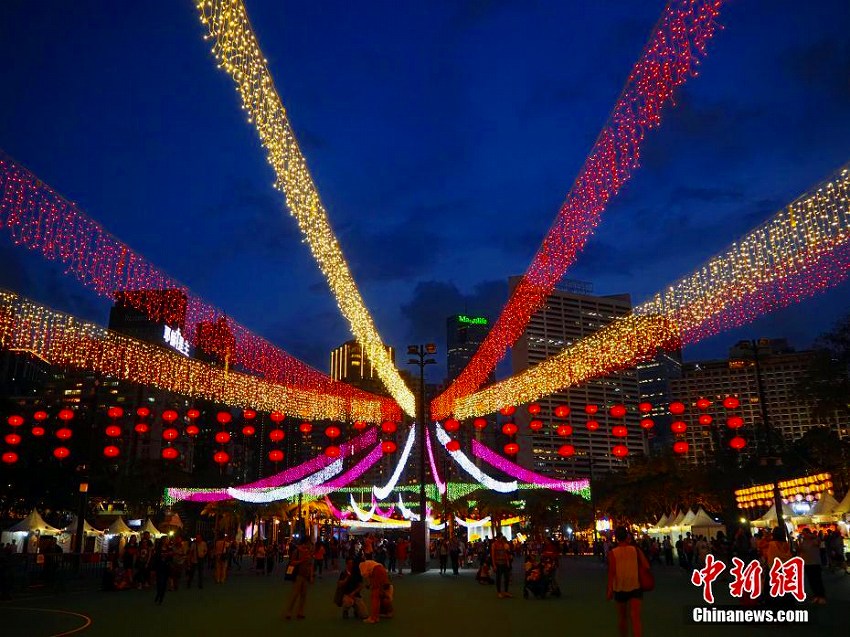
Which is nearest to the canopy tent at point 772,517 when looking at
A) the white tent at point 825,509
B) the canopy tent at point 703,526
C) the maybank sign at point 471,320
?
the canopy tent at point 703,526

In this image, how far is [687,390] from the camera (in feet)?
257

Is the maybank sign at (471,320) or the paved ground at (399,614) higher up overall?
the maybank sign at (471,320)

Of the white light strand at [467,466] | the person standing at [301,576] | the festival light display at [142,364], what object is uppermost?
the festival light display at [142,364]

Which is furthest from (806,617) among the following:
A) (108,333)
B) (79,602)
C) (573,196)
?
(108,333)

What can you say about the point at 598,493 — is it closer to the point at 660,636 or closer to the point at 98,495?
the point at 98,495

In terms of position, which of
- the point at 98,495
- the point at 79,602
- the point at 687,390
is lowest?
the point at 79,602

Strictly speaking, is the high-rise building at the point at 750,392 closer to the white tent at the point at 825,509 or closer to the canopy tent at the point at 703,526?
the white tent at the point at 825,509

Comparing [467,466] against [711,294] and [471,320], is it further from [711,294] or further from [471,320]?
[471,320]

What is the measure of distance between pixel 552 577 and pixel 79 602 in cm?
944

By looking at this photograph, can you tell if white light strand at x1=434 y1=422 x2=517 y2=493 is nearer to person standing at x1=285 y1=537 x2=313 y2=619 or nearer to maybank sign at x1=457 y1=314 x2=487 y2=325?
person standing at x1=285 y1=537 x2=313 y2=619

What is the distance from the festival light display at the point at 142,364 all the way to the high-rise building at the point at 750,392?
579 inches

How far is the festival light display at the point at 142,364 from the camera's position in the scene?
56.1 ft

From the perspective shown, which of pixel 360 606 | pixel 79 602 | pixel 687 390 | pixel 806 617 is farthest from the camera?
pixel 687 390

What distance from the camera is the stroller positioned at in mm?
14595
